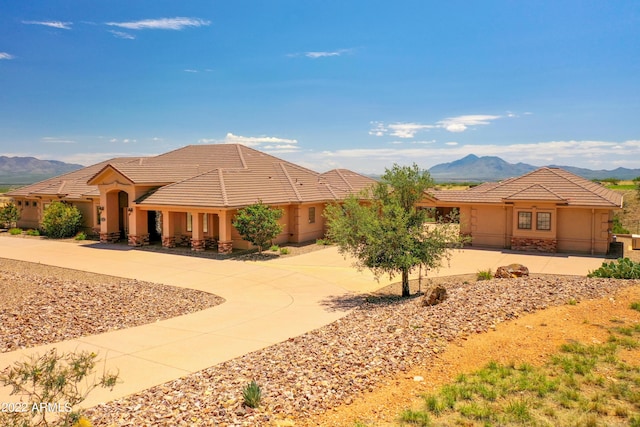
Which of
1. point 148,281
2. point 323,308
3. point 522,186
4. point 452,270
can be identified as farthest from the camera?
point 522,186

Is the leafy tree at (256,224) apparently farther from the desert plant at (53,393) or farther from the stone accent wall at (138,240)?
the desert plant at (53,393)

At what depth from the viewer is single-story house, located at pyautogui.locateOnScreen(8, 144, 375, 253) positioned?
2817 centimetres

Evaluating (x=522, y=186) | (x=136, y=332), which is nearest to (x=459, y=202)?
(x=522, y=186)

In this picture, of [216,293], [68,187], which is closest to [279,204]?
[216,293]

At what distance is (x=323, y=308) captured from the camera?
15492mm

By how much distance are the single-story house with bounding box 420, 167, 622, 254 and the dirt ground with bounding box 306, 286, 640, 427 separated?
616 inches

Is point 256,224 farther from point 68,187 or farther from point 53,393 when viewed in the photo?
point 68,187

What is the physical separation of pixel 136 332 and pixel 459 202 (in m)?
22.6

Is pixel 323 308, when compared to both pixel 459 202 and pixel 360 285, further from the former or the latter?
pixel 459 202

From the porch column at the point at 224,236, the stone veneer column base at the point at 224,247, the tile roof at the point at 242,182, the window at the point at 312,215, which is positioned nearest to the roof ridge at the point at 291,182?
the tile roof at the point at 242,182

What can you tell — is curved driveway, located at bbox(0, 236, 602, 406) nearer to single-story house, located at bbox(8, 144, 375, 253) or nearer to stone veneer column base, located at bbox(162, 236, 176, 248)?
stone veneer column base, located at bbox(162, 236, 176, 248)

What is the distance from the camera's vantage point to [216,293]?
1764cm

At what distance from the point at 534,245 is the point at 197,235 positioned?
19.8 m

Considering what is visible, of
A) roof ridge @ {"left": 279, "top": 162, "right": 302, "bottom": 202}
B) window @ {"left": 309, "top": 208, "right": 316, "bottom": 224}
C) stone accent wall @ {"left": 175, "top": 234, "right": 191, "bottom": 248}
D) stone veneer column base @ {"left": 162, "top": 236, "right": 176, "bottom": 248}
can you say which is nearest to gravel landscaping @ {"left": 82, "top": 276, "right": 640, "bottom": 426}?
roof ridge @ {"left": 279, "top": 162, "right": 302, "bottom": 202}
